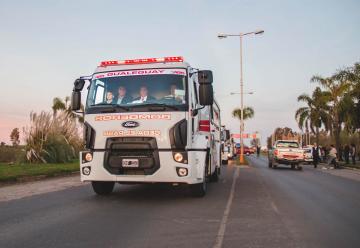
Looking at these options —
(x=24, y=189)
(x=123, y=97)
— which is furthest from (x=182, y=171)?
(x=24, y=189)

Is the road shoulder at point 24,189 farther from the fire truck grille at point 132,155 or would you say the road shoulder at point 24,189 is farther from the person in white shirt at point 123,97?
the person in white shirt at point 123,97

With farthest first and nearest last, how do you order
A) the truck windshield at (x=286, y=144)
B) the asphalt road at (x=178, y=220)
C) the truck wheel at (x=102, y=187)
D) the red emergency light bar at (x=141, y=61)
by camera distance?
the truck windshield at (x=286, y=144)
the truck wheel at (x=102, y=187)
the red emergency light bar at (x=141, y=61)
the asphalt road at (x=178, y=220)

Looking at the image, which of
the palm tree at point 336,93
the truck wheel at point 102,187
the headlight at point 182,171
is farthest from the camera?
the palm tree at point 336,93

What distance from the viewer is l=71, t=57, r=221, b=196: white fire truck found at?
8.55 meters

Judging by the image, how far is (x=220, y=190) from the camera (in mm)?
11953

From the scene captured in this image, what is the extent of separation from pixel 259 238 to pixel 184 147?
10.5 feet

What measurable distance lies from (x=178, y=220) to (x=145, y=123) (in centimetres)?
239

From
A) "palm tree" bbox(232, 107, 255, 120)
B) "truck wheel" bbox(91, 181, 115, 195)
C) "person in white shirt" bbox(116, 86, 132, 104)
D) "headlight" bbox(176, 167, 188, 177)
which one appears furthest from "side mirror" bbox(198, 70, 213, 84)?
"palm tree" bbox(232, 107, 255, 120)

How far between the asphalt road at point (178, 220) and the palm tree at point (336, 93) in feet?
94.4

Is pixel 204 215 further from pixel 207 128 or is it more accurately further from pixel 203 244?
pixel 207 128

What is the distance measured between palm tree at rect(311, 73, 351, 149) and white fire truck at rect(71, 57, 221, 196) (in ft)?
96.4

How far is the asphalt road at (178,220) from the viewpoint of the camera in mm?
5559

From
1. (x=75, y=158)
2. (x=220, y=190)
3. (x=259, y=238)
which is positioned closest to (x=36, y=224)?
(x=259, y=238)

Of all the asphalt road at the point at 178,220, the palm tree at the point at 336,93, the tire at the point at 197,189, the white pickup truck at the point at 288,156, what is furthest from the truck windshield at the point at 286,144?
the tire at the point at 197,189
